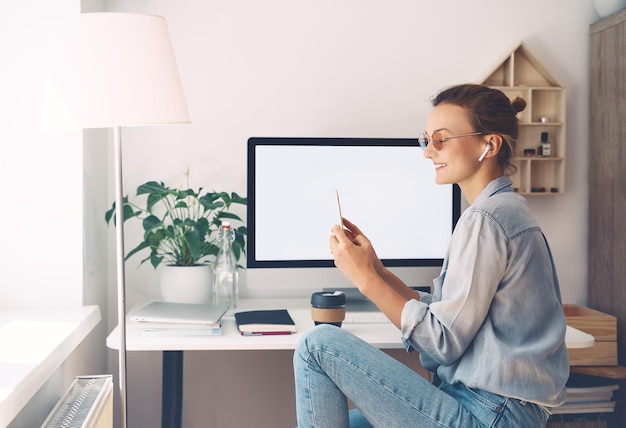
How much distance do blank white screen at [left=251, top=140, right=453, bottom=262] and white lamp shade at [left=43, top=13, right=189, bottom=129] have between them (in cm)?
68

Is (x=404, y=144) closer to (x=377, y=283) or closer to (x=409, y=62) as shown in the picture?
(x=409, y=62)

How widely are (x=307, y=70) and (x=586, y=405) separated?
1.35 meters

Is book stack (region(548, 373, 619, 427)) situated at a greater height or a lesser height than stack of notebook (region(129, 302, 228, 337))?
lesser

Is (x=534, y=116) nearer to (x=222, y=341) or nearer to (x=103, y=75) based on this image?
(x=222, y=341)

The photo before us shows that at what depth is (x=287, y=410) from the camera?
96.8 inches

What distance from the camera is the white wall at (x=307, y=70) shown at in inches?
93.5

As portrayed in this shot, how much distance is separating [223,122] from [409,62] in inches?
25.7

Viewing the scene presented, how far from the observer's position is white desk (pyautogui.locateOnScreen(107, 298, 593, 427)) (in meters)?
1.73

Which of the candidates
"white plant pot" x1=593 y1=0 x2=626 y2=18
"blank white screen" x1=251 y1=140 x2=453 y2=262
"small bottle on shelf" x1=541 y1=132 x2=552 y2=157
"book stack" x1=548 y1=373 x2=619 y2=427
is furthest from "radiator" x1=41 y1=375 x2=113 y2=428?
"white plant pot" x1=593 y1=0 x2=626 y2=18

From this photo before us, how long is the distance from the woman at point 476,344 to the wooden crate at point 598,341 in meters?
0.88

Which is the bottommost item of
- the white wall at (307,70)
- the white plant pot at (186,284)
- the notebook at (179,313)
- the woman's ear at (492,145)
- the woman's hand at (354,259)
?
the notebook at (179,313)

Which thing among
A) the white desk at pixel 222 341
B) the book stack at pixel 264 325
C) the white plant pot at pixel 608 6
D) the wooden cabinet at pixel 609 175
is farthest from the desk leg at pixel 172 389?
the white plant pot at pixel 608 6

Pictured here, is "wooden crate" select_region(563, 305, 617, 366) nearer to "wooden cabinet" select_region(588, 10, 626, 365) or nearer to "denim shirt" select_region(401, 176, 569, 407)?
"wooden cabinet" select_region(588, 10, 626, 365)

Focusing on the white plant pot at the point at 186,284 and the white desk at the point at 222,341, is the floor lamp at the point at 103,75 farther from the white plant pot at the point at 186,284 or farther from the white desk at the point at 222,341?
the white plant pot at the point at 186,284
